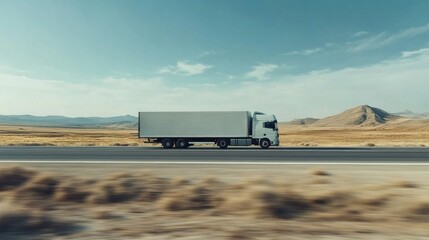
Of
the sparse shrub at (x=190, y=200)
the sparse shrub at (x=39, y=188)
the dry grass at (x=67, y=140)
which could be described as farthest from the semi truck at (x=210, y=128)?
the sparse shrub at (x=190, y=200)

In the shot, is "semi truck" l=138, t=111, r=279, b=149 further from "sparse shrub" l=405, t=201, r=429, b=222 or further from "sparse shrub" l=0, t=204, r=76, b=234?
"sparse shrub" l=0, t=204, r=76, b=234

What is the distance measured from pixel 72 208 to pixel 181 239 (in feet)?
12.4

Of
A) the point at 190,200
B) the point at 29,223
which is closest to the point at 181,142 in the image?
the point at 190,200

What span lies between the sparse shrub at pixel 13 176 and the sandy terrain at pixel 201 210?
0.10 feet

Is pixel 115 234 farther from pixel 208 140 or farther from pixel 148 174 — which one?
pixel 208 140

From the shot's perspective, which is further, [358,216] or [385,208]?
[385,208]

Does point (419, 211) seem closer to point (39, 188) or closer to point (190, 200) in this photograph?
point (190, 200)

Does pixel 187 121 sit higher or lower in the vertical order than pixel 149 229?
higher

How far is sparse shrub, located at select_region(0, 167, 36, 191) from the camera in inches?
422

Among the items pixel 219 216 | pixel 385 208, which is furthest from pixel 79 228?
pixel 385 208

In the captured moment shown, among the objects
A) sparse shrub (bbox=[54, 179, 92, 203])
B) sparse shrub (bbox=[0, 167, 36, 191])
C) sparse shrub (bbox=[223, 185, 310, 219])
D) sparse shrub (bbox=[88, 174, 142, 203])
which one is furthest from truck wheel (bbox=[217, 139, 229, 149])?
sparse shrub (bbox=[223, 185, 310, 219])

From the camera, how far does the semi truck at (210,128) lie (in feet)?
111

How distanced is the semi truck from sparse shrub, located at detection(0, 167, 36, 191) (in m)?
23.0

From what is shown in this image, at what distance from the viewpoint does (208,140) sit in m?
34.7
